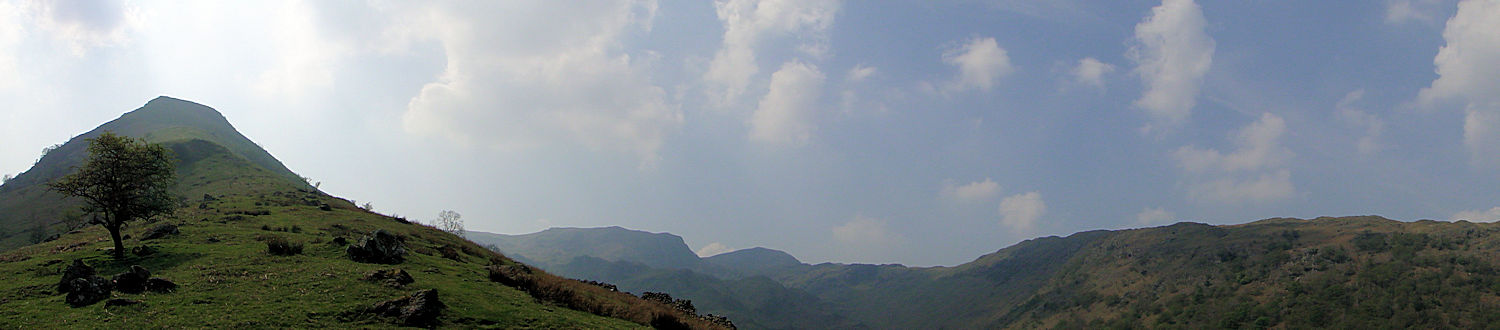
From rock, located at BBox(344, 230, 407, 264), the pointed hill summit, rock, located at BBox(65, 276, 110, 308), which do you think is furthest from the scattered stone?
rock, located at BBox(65, 276, 110, 308)

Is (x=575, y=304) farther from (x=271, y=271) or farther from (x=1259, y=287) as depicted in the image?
(x=1259, y=287)

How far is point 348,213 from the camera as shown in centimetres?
7200

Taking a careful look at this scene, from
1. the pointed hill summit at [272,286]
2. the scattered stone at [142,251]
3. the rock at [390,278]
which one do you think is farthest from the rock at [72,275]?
the rock at [390,278]

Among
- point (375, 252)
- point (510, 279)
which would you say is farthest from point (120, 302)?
point (510, 279)

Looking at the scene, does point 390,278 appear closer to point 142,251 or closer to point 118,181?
point 142,251

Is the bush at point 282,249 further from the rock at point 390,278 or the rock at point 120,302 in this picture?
the rock at point 120,302

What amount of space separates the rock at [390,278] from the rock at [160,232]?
2626 centimetres

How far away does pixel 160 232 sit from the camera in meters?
41.7

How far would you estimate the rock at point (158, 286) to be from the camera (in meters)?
25.3

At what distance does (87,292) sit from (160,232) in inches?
949

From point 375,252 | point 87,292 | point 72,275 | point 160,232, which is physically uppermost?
point 160,232

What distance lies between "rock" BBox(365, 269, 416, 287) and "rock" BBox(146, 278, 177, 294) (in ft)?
24.6

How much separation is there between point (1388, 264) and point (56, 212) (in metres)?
318

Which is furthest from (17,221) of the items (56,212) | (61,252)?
(61,252)
